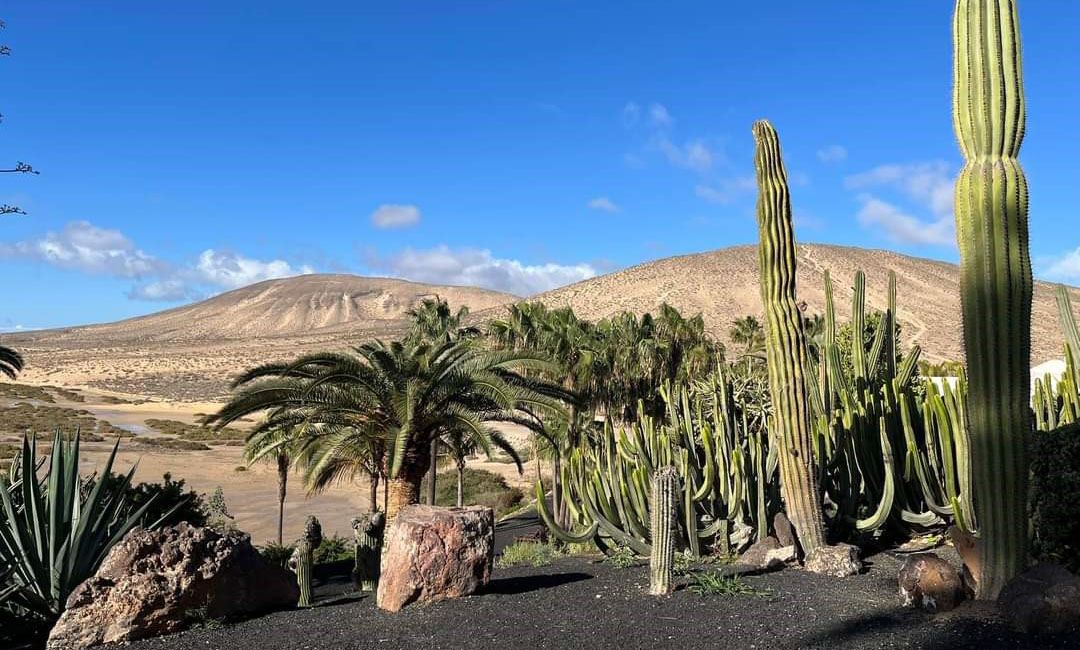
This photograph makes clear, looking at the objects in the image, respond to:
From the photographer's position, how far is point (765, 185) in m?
9.17

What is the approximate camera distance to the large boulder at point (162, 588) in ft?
21.8

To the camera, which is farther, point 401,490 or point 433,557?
point 401,490

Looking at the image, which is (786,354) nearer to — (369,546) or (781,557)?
(781,557)

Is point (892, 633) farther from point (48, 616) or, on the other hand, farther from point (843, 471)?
point (48, 616)

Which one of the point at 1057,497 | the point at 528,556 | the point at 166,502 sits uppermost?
the point at 1057,497

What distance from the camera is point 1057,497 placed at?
6.71 meters

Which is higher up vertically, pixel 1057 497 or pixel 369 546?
pixel 1057 497

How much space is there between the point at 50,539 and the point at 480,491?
22828 mm

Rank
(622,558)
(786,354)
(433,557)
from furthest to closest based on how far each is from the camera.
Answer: (622,558) < (786,354) < (433,557)

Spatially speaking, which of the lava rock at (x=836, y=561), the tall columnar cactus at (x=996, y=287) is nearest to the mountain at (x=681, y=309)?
the lava rock at (x=836, y=561)

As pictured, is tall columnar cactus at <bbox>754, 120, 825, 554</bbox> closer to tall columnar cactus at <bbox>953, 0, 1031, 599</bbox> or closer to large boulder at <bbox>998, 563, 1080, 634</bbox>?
tall columnar cactus at <bbox>953, 0, 1031, 599</bbox>

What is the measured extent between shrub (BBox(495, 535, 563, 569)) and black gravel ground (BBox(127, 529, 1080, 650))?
2009 mm

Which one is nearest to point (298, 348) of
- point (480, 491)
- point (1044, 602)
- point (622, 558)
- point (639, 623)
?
point (480, 491)

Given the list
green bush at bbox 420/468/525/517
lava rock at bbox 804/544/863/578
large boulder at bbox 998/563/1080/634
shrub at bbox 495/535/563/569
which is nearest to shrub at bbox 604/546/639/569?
shrub at bbox 495/535/563/569
